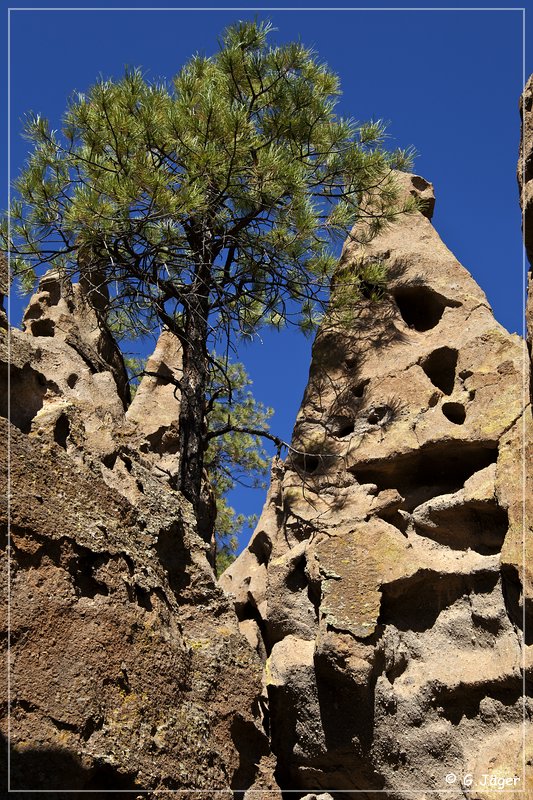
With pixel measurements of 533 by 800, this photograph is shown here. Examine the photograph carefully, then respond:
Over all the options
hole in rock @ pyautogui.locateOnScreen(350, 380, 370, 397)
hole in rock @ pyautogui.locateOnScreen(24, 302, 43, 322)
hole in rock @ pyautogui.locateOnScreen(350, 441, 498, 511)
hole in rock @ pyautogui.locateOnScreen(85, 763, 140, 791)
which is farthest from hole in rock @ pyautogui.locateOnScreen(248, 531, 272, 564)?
hole in rock @ pyautogui.locateOnScreen(85, 763, 140, 791)

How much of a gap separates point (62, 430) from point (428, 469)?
2986mm

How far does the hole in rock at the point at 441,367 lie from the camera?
7742 millimetres

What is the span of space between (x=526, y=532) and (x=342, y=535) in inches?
70.1

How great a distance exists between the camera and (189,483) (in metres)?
7.46

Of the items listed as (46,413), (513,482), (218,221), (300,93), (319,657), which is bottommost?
(319,657)

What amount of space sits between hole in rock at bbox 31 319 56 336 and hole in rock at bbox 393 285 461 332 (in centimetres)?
306

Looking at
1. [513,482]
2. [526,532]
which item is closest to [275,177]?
[513,482]

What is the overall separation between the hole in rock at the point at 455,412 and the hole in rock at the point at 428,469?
0.28m

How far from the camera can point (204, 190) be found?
784 cm

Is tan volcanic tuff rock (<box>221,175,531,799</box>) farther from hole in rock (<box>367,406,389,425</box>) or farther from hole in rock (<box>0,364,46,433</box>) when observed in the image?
hole in rock (<box>0,364,46,433</box>)

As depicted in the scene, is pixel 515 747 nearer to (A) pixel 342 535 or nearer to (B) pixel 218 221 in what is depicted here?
(A) pixel 342 535

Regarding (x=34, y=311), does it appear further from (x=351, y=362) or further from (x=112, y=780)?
(x=112, y=780)

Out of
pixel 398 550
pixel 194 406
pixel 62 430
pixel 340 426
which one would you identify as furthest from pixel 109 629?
pixel 340 426

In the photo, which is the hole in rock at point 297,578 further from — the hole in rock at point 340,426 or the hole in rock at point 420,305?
the hole in rock at point 420,305
